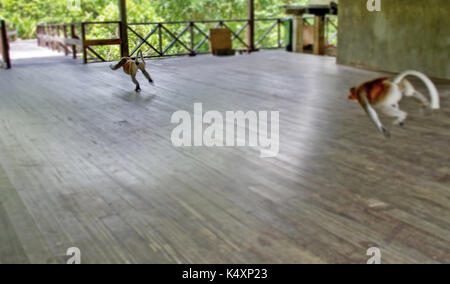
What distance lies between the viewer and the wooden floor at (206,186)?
299 cm

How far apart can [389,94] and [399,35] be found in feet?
32.9

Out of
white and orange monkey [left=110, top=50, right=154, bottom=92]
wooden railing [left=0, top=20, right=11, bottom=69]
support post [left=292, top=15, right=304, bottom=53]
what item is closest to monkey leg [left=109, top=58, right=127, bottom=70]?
white and orange monkey [left=110, top=50, right=154, bottom=92]

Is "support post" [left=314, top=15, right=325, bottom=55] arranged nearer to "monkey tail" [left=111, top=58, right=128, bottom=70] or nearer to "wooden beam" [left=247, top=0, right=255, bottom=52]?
"wooden beam" [left=247, top=0, right=255, bottom=52]

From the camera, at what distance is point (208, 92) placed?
26.3 feet

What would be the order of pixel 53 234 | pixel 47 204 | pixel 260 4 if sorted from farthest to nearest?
pixel 260 4
pixel 47 204
pixel 53 234

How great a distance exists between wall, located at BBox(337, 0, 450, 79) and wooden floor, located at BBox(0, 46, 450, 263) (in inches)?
110

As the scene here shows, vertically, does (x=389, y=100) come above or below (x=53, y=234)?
above

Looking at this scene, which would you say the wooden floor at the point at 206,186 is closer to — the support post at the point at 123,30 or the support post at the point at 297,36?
the support post at the point at 123,30

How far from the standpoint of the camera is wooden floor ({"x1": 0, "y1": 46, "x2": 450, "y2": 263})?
9.81ft

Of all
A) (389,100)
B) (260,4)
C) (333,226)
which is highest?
(260,4)

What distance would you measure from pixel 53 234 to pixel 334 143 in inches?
124

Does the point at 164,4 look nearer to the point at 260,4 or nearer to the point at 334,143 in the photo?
the point at 334,143

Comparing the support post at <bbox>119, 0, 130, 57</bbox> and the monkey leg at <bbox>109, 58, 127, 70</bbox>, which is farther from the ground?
the support post at <bbox>119, 0, 130, 57</bbox>
